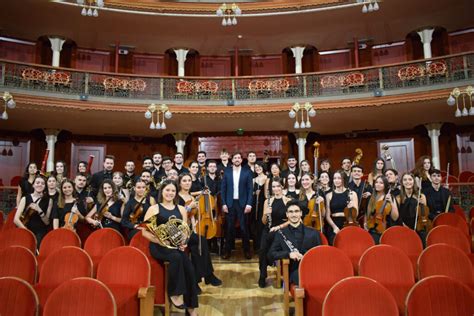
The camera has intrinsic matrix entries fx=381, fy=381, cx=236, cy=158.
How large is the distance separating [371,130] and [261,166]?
653 cm

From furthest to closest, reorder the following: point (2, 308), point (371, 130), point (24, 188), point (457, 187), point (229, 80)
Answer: point (371, 130) < point (229, 80) < point (457, 187) < point (24, 188) < point (2, 308)

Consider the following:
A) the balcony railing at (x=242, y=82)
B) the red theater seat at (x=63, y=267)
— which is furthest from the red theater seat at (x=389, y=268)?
the balcony railing at (x=242, y=82)

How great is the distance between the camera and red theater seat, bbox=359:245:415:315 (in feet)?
8.81

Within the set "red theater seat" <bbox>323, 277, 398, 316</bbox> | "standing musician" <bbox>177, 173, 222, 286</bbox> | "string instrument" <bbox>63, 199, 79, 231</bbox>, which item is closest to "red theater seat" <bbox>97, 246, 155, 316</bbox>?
"standing musician" <bbox>177, 173, 222, 286</bbox>

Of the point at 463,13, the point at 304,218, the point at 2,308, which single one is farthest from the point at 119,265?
the point at 463,13

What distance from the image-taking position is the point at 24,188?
4855 millimetres

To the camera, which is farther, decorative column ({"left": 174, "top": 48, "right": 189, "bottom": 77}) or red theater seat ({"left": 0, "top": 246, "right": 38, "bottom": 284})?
decorative column ({"left": 174, "top": 48, "right": 189, "bottom": 77})

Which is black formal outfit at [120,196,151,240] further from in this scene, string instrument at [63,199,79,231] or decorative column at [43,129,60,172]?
decorative column at [43,129,60,172]

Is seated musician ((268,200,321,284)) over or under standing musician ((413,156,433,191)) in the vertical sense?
under

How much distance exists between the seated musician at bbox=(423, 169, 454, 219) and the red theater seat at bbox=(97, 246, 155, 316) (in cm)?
344

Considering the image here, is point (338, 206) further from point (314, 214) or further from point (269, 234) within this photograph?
point (269, 234)

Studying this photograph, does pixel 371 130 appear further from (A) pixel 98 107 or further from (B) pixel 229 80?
(A) pixel 98 107

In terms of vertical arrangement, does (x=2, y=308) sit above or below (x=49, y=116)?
below

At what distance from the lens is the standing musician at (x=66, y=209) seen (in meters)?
4.09
